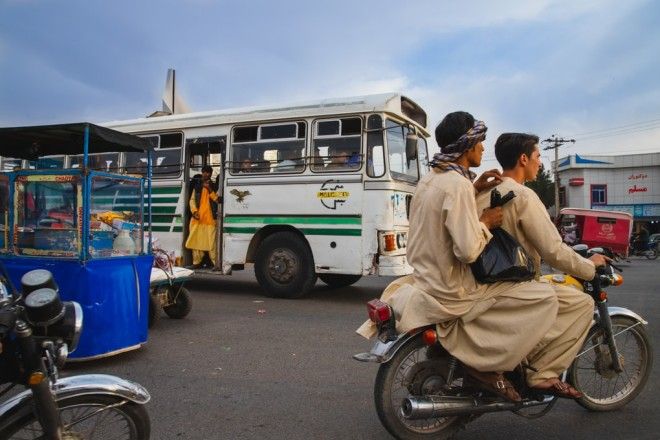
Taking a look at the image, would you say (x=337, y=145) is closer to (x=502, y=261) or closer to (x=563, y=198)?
(x=502, y=261)

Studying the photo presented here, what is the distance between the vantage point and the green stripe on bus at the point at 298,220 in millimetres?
7969

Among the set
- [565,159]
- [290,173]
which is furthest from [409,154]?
[565,159]

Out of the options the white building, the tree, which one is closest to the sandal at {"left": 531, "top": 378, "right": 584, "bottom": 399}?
the white building

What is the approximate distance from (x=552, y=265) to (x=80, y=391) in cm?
247

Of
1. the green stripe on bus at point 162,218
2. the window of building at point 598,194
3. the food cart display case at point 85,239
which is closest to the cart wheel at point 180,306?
the food cart display case at point 85,239

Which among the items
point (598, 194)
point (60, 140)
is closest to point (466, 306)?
point (60, 140)

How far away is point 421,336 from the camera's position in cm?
295

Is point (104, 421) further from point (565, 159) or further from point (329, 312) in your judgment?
point (565, 159)

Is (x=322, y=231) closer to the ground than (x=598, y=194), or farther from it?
closer to the ground

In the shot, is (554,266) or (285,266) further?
(285,266)

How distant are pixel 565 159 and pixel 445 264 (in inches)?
1669

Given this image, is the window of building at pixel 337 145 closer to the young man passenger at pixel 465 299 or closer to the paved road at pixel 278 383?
the paved road at pixel 278 383

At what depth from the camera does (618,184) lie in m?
38.0

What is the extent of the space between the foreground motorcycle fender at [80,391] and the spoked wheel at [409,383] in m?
1.21
